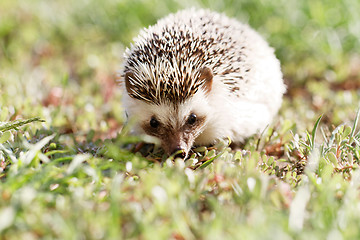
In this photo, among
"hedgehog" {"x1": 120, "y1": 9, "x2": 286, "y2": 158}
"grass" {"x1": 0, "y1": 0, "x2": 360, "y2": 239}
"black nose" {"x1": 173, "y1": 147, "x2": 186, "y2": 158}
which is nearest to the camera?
"grass" {"x1": 0, "y1": 0, "x2": 360, "y2": 239}

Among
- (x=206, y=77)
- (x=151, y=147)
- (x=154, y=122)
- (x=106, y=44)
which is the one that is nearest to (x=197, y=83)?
(x=206, y=77)

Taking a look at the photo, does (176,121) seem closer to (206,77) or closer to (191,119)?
(191,119)

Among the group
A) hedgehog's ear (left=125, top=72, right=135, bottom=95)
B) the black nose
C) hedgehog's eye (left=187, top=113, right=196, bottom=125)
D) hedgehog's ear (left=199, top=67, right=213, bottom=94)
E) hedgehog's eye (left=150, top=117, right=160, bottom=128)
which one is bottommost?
the black nose

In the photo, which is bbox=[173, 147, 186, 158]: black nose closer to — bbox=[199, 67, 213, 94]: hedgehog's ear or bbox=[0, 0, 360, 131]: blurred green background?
bbox=[199, 67, 213, 94]: hedgehog's ear

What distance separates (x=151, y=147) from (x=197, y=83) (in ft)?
2.31

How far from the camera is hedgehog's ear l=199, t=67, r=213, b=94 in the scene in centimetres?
309

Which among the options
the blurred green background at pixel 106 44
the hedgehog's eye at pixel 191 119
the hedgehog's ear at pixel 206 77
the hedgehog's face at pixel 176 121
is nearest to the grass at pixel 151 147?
the blurred green background at pixel 106 44

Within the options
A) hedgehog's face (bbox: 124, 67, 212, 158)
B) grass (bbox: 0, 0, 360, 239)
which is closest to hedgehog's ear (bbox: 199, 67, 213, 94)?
hedgehog's face (bbox: 124, 67, 212, 158)

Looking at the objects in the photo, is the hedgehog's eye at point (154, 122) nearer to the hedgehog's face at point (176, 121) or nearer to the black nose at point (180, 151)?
the hedgehog's face at point (176, 121)

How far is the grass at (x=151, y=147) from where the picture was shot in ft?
6.36

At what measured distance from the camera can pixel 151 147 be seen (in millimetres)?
3398

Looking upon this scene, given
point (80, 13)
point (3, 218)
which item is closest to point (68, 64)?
point (80, 13)

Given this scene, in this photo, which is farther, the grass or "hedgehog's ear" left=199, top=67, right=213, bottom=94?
"hedgehog's ear" left=199, top=67, right=213, bottom=94

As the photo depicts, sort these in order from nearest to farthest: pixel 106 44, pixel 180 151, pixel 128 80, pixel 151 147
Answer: pixel 180 151, pixel 128 80, pixel 151 147, pixel 106 44
